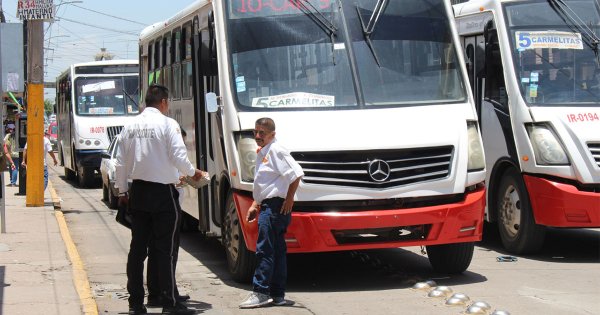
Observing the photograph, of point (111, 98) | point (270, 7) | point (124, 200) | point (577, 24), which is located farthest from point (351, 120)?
point (111, 98)

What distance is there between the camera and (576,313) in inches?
312

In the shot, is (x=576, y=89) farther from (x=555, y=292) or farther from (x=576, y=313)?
(x=576, y=313)

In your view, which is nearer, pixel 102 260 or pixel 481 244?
pixel 102 260

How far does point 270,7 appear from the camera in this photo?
31.7ft

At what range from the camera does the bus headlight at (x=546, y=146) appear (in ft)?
34.6

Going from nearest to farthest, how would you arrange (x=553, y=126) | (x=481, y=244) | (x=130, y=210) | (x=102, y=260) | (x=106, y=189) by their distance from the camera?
(x=130, y=210) → (x=553, y=126) → (x=102, y=260) → (x=481, y=244) → (x=106, y=189)

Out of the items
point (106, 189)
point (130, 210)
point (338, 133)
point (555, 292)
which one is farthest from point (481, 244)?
point (106, 189)

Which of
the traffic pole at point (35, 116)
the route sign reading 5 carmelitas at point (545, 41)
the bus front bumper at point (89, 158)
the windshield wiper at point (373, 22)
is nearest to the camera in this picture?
the windshield wiper at point (373, 22)

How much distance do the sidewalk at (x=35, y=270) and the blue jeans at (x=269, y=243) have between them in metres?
1.51

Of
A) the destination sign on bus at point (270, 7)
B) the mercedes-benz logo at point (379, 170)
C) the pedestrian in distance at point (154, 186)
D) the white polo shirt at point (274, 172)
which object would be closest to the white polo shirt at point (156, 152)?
the pedestrian in distance at point (154, 186)

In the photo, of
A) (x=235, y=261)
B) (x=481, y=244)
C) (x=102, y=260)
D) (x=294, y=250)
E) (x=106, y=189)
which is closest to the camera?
(x=294, y=250)

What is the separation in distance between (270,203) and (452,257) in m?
2.37

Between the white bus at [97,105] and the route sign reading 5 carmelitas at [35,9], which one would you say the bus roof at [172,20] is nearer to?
the route sign reading 5 carmelitas at [35,9]

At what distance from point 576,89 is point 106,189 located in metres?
11.8
